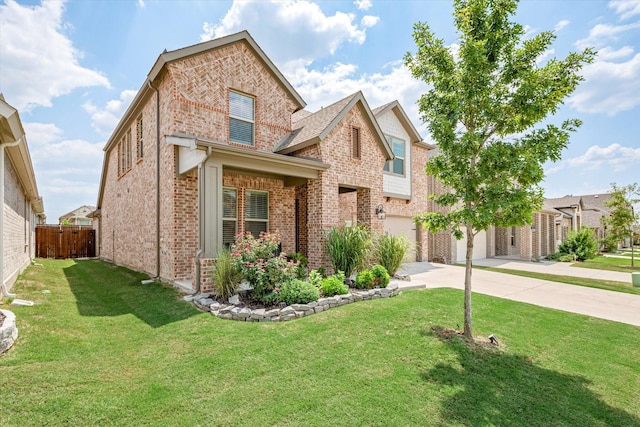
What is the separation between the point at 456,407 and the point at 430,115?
14.7 ft

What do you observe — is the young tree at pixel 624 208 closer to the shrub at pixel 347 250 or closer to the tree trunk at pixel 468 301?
the shrub at pixel 347 250

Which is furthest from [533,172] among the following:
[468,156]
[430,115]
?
[430,115]

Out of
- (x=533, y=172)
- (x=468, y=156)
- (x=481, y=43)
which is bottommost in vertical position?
(x=533, y=172)

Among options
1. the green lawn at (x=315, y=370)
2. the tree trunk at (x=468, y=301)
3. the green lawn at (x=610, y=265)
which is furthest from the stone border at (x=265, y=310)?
the green lawn at (x=610, y=265)

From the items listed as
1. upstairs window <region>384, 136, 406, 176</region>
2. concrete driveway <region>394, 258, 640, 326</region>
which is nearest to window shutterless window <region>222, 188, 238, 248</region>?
concrete driveway <region>394, 258, 640, 326</region>

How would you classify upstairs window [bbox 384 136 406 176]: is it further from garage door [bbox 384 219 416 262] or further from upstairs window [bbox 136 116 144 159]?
upstairs window [bbox 136 116 144 159]

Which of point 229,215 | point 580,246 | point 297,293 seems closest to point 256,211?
point 229,215

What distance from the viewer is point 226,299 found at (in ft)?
21.3

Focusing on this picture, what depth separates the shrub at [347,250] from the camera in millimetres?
8312

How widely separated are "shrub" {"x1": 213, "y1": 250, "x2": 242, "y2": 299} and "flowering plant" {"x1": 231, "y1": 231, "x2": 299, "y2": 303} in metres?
0.14

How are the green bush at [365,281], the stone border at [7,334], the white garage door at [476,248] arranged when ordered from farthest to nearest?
the white garage door at [476,248] < the green bush at [365,281] < the stone border at [7,334]

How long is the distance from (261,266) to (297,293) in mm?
945

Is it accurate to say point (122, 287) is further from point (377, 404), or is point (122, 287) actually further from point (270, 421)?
point (377, 404)

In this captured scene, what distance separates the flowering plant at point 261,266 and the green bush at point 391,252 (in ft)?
11.6
